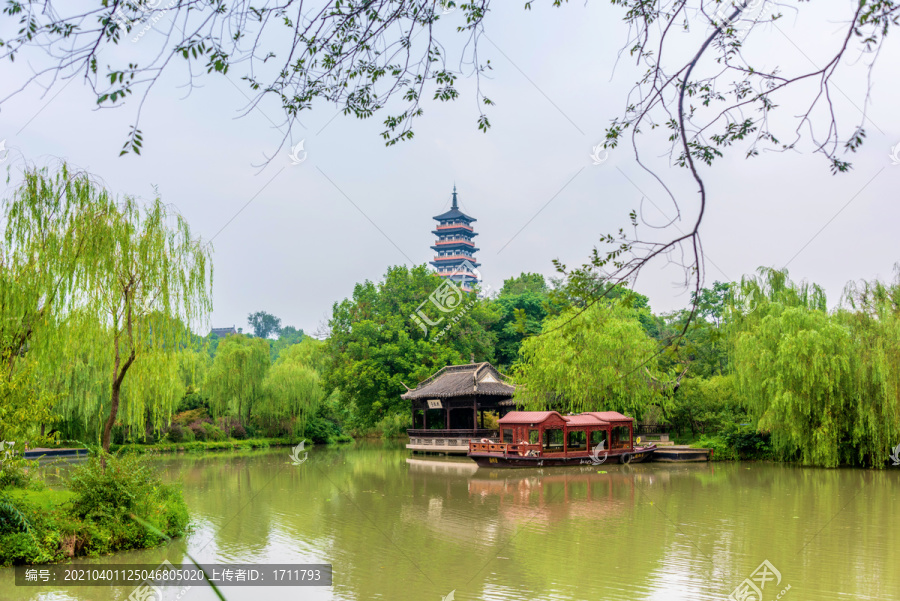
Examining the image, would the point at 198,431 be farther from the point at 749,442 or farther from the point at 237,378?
the point at 749,442

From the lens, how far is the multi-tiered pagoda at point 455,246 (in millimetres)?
50719

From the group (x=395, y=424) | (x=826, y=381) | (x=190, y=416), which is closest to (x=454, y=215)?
(x=395, y=424)

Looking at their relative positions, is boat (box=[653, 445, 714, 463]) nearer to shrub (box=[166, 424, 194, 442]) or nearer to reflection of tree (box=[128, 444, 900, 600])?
reflection of tree (box=[128, 444, 900, 600])

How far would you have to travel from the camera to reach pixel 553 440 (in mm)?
19422

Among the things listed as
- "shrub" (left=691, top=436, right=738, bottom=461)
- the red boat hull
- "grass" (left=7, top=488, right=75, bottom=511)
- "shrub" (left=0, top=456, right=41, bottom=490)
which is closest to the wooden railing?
the red boat hull

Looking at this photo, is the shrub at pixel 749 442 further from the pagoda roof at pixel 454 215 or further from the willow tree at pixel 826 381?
the pagoda roof at pixel 454 215

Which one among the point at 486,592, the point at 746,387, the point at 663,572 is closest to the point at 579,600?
the point at 486,592

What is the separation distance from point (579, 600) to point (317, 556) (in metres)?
2.96

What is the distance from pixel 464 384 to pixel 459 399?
770 mm

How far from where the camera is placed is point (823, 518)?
920cm

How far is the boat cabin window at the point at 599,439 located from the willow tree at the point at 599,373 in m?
0.68

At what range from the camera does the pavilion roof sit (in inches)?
805

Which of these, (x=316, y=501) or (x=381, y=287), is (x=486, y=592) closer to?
(x=316, y=501)

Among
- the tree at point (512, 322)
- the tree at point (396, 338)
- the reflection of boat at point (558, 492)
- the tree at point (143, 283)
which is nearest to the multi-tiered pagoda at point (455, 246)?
the tree at point (512, 322)
